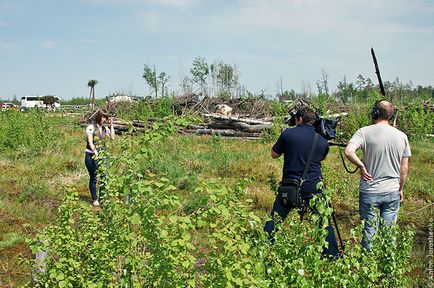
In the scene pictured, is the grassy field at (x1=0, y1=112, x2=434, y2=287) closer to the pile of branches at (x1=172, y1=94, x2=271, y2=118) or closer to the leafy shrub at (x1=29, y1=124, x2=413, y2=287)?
the leafy shrub at (x1=29, y1=124, x2=413, y2=287)

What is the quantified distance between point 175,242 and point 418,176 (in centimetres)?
931

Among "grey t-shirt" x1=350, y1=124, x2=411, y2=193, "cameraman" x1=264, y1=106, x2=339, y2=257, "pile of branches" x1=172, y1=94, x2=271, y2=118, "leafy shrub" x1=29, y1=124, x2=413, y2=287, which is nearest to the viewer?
"leafy shrub" x1=29, y1=124, x2=413, y2=287

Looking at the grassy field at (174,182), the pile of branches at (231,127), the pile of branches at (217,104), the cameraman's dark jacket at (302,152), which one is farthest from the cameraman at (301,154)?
the pile of branches at (217,104)

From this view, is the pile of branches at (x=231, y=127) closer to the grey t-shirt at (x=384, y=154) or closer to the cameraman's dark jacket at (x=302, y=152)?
the cameraman's dark jacket at (x=302, y=152)

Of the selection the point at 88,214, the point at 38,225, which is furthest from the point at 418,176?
the point at 88,214

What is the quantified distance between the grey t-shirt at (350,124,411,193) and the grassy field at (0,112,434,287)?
3.28ft

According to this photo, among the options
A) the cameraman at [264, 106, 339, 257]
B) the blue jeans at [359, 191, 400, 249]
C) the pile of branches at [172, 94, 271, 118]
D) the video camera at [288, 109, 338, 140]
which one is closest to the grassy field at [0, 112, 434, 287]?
the cameraman at [264, 106, 339, 257]

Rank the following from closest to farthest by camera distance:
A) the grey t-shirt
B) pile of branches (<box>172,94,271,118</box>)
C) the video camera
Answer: the grey t-shirt → the video camera → pile of branches (<box>172,94,271,118</box>)

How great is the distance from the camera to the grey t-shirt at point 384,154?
4.84 meters

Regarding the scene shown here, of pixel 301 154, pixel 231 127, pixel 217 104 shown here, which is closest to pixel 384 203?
pixel 301 154

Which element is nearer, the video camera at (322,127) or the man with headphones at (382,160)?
the man with headphones at (382,160)

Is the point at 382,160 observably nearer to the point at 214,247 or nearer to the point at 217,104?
the point at 214,247

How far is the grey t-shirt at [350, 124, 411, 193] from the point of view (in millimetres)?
4840

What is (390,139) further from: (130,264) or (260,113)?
(260,113)
